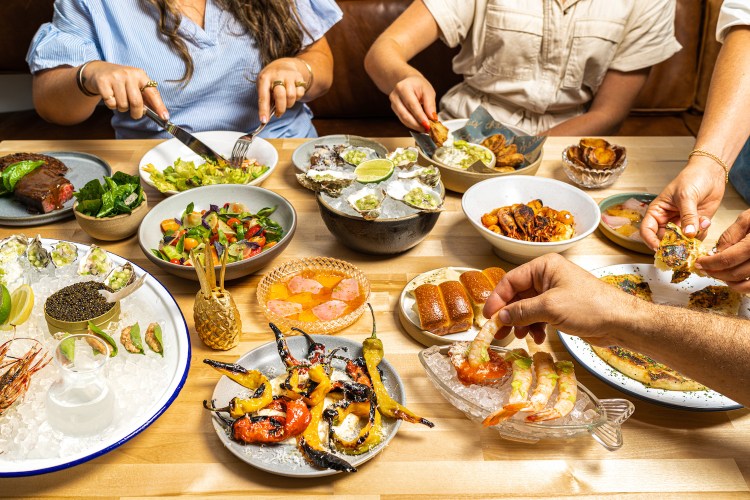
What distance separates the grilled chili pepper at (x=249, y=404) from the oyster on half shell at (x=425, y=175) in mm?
814

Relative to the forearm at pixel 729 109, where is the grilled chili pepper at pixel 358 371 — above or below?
below

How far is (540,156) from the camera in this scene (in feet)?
6.68

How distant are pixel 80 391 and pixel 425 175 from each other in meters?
1.06

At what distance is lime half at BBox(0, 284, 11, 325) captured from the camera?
1356mm

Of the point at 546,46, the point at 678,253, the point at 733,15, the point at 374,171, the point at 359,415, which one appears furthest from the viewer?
the point at 546,46

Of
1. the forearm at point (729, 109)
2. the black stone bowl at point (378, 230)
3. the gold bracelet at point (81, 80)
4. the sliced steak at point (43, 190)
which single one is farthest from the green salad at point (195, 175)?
the forearm at point (729, 109)

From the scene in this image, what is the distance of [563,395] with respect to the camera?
1204mm

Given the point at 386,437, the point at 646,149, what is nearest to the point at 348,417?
the point at 386,437

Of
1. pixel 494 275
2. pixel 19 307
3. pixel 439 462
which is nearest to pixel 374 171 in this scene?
pixel 494 275

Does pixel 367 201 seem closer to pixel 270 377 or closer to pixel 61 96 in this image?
pixel 270 377

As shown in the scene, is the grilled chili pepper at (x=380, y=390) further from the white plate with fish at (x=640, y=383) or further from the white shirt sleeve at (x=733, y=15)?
the white shirt sleeve at (x=733, y=15)

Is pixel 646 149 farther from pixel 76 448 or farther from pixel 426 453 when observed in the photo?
pixel 76 448

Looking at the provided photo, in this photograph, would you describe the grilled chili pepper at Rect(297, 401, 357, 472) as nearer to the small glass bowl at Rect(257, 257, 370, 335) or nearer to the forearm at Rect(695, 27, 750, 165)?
the small glass bowl at Rect(257, 257, 370, 335)

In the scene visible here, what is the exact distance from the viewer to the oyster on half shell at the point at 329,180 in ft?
5.45
